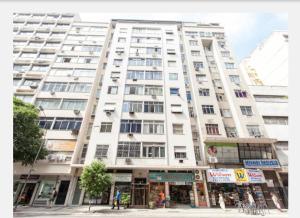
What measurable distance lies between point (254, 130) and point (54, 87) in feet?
96.5

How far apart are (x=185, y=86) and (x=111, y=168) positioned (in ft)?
55.9

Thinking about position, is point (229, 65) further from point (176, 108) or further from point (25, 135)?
point (25, 135)

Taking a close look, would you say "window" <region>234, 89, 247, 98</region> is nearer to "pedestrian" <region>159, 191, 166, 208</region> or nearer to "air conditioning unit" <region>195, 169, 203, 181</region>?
"air conditioning unit" <region>195, 169, 203, 181</region>

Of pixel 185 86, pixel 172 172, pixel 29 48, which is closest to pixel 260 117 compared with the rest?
pixel 185 86

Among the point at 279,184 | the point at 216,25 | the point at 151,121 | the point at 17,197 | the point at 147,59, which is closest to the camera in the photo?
the point at 17,197

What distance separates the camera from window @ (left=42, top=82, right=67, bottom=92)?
27500 mm

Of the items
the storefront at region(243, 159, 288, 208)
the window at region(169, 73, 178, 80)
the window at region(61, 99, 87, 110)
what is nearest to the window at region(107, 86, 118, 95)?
the window at region(61, 99, 87, 110)

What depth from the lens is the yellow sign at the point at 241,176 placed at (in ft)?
68.1

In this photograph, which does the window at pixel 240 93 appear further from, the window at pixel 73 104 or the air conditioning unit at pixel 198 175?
the window at pixel 73 104

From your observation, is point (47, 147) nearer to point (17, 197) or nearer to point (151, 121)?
point (17, 197)

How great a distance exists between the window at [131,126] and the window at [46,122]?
373 inches

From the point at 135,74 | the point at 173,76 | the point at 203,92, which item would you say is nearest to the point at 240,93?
the point at 203,92

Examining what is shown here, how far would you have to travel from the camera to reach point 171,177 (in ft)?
67.4

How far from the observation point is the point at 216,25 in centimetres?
3972
